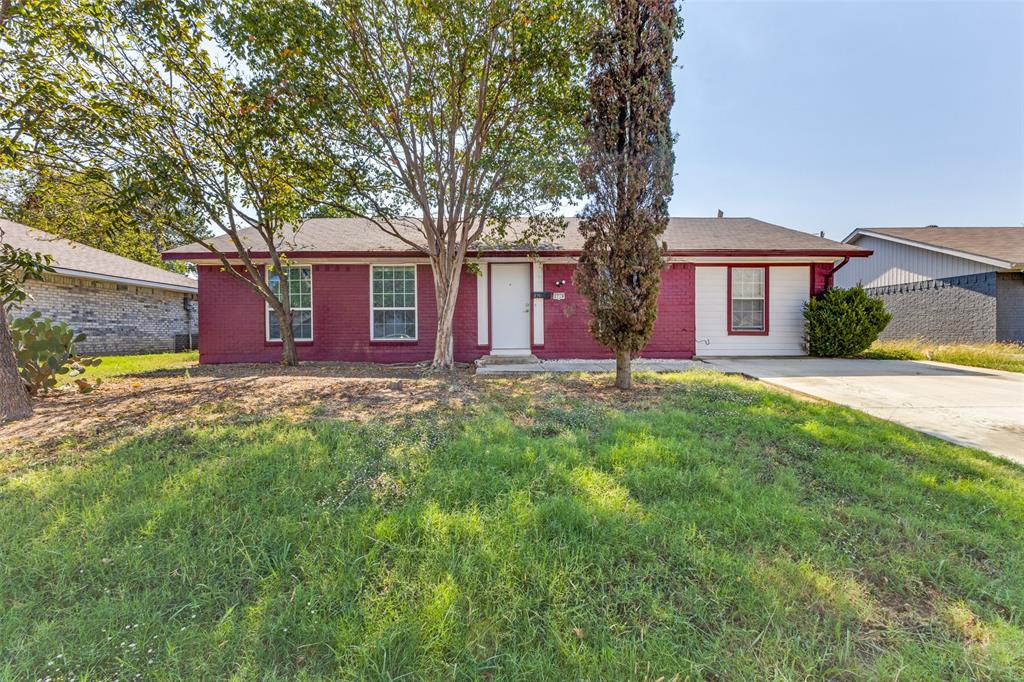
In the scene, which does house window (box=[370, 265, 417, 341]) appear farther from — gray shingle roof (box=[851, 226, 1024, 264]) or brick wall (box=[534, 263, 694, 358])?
gray shingle roof (box=[851, 226, 1024, 264])

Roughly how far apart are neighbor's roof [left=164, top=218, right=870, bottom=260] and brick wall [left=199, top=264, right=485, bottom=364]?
2.00ft

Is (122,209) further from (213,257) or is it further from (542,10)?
(542,10)

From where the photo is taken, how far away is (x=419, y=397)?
4.85 metres

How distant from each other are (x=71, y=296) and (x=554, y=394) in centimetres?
1386

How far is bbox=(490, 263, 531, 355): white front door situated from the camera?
9031 mm

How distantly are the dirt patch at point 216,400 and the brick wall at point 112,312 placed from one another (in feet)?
21.4

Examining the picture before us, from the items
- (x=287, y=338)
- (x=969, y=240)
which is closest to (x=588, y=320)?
(x=287, y=338)

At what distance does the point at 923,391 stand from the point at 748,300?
14.0ft

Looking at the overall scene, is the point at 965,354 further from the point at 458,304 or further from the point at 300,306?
the point at 300,306

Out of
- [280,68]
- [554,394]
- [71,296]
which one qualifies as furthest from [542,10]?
[71,296]

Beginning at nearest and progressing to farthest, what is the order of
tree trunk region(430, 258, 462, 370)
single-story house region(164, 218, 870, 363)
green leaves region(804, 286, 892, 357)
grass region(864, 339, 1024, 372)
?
tree trunk region(430, 258, 462, 370)
grass region(864, 339, 1024, 372)
green leaves region(804, 286, 892, 357)
single-story house region(164, 218, 870, 363)

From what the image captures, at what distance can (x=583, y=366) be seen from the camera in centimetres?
775

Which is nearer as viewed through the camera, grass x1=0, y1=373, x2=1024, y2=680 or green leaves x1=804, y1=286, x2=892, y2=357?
grass x1=0, y1=373, x2=1024, y2=680

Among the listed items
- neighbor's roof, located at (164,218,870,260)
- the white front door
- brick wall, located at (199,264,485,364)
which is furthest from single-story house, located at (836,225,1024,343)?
brick wall, located at (199,264,485,364)
